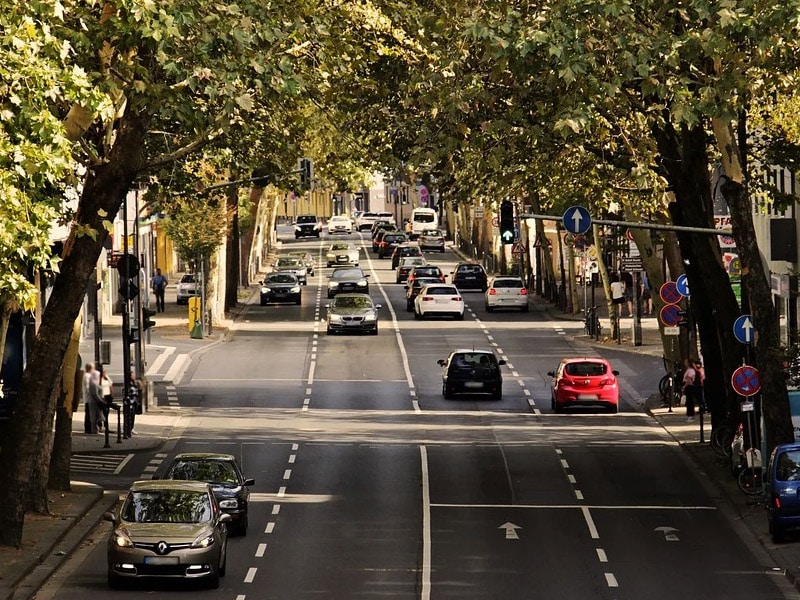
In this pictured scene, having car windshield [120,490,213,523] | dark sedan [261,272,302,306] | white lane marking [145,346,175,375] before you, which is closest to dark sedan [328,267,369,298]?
dark sedan [261,272,302,306]

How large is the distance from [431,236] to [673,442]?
8387 centimetres

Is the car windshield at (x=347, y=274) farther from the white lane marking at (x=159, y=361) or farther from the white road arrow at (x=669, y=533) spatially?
the white road arrow at (x=669, y=533)

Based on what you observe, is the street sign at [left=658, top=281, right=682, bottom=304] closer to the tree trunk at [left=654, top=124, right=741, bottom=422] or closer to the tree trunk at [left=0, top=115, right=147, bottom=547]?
the tree trunk at [left=654, top=124, right=741, bottom=422]

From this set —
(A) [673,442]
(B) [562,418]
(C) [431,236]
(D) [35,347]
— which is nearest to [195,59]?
(D) [35,347]

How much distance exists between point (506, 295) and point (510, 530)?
1856 inches

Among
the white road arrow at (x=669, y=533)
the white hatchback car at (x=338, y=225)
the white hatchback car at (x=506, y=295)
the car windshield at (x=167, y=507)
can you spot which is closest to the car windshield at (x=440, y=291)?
the white hatchback car at (x=506, y=295)

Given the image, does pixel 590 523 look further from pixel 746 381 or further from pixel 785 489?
pixel 746 381

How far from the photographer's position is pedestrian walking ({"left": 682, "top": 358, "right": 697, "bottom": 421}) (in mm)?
45094

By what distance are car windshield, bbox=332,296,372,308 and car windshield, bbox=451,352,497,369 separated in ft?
58.6

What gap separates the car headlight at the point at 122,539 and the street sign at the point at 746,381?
12.6 metres

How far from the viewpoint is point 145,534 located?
24.1 metres

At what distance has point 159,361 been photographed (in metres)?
58.6

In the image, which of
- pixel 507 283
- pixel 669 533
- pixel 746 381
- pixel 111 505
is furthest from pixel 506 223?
pixel 507 283

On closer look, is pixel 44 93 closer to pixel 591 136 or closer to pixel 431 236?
pixel 591 136
